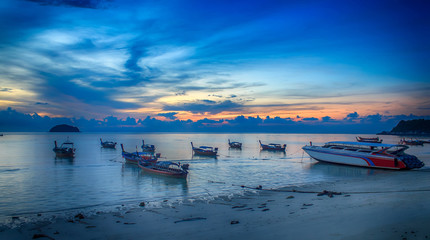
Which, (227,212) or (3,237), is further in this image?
(227,212)

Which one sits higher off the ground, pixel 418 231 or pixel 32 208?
pixel 418 231

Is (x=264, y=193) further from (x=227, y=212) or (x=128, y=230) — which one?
(x=128, y=230)

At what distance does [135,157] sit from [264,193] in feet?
79.5

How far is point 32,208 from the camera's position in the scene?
15273 mm

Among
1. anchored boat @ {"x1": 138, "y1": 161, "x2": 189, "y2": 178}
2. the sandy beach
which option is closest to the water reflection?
anchored boat @ {"x1": 138, "y1": 161, "x2": 189, "y2": 178}

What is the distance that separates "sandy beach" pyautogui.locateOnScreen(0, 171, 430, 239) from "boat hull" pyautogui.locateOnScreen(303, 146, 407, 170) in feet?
52.1

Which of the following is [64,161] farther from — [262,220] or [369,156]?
[369,156]

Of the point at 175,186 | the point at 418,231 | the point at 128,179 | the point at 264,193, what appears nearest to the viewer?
the point at 418,231

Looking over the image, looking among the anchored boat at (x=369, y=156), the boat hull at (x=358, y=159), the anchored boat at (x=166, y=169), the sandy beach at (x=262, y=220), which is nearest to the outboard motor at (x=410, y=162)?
the anchored boat at (x=369, y=156)

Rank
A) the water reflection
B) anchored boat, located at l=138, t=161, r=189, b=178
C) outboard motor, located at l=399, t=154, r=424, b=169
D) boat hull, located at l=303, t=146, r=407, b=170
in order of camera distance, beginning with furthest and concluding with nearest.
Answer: the water reflection < boat hull, located at l=303, t=146, r=407, b=170 < outboard motor, located at l=399, t=154, r=424, b=169 < anchored boat, located at l=138, t=161, r=189, b=178

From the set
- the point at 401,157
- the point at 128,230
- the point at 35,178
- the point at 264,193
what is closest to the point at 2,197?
the point at 35,178

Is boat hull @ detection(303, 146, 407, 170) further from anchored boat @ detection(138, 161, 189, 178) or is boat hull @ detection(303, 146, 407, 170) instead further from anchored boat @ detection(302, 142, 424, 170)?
anchored boat @ detection(138, 161, 189, 178)

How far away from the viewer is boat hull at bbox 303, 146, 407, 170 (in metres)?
28.8

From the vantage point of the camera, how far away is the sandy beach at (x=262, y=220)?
923 centimetres
